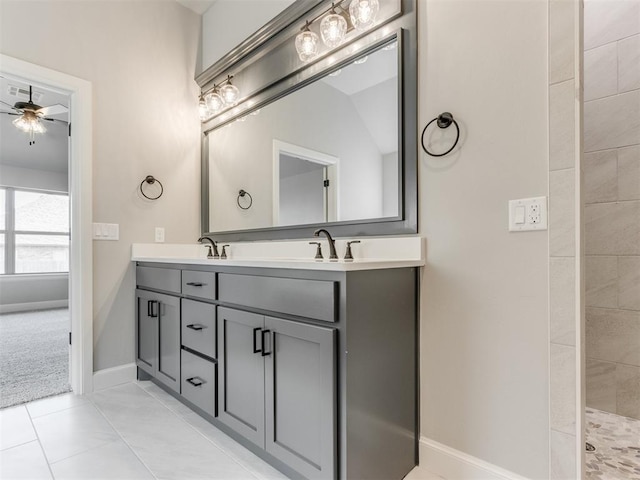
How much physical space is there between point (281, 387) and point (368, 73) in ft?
5.01

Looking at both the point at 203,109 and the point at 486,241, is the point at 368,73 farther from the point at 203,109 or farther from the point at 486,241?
the point at 203,109

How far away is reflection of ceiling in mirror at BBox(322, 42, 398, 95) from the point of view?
163 centimetres

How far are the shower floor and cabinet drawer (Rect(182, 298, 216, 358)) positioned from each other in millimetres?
1768

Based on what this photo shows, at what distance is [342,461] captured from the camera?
117 centimetres

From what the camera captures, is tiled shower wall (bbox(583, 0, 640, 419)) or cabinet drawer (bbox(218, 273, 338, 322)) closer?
cabinet drawer (bbox(218, 273, 338, 322))

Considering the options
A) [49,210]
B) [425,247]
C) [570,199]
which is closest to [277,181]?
[425,247]

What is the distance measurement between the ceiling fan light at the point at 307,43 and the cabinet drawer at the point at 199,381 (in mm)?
1743

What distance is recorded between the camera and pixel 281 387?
1383 mm

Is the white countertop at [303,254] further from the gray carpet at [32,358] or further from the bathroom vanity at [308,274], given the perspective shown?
the gray carpet at [32,358]

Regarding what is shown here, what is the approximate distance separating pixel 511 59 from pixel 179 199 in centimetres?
242

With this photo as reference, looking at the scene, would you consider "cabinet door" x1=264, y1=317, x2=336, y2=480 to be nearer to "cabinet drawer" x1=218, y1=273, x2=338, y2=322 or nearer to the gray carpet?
"cabinet drawer" x1=218, y1=273, x2=338, y2=322

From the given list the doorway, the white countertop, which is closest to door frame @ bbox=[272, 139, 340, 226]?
the white countertop

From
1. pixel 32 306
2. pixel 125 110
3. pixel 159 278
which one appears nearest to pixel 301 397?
pixel 159 278

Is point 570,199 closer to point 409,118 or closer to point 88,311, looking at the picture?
point 409,118
